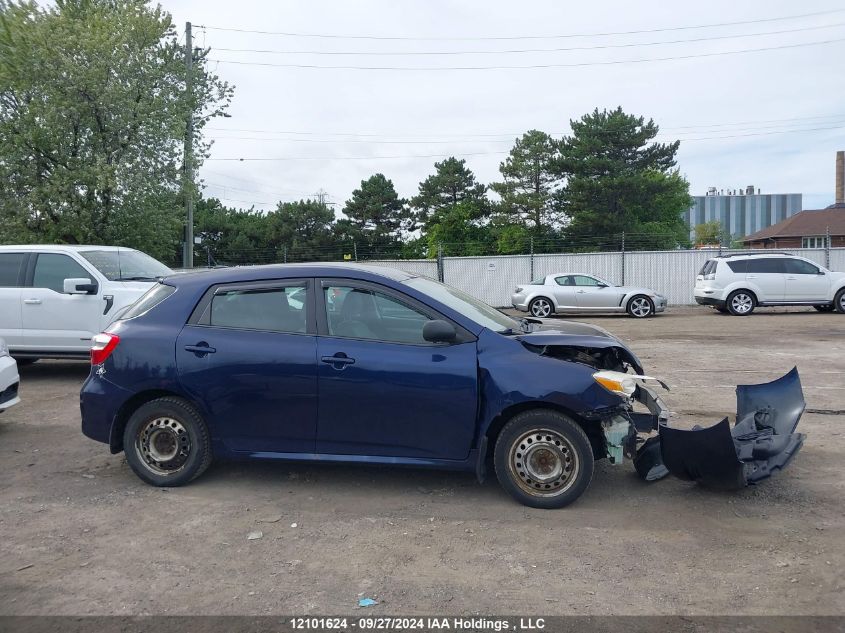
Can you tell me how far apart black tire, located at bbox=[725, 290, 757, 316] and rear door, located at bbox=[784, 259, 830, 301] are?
93 centimetres

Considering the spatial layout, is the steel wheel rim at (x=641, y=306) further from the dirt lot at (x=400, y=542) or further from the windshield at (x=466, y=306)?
the windshield at (x=466, y=306)

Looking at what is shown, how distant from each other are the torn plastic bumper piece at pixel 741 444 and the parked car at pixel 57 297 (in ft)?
24.0

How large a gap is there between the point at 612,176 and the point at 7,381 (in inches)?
1661

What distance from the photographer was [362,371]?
187 inches

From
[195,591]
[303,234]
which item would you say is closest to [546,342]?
[195,591]

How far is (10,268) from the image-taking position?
9.75 m

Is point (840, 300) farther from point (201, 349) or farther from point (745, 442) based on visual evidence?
point (201, 349)

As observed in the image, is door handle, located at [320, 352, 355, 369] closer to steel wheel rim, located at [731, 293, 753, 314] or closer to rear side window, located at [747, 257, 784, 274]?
steel wheel rim, located at [731, 293, 753, 314]

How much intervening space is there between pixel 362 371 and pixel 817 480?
11.3 ft

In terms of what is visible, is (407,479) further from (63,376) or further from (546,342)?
(63,376)

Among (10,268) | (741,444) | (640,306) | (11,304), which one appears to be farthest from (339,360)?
(640,306)

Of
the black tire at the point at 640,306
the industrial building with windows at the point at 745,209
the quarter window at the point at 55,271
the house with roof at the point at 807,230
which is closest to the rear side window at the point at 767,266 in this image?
the black tire at the point at 640,306

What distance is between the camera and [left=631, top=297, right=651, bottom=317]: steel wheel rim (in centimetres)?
1995

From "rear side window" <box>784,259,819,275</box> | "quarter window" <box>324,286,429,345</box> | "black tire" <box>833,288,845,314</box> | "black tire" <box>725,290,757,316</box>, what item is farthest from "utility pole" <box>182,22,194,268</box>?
"quarter window" <box>324,286,429,345</box>
